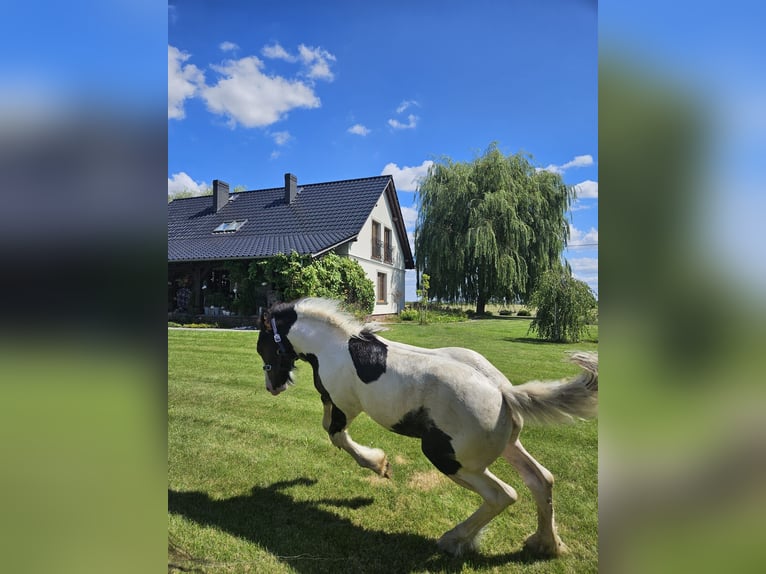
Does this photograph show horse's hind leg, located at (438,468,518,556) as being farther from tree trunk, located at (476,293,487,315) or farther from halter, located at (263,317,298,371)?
halter, located at (263,317,298,371)

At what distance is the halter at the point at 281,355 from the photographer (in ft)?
8.68

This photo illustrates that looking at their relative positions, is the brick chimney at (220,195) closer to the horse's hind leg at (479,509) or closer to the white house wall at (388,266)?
the white house wall at (388,266)

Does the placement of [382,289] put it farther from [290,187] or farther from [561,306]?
[561,306]

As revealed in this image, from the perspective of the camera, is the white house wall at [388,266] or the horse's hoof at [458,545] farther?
the white house wall at [388,266]

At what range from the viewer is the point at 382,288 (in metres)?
2.66

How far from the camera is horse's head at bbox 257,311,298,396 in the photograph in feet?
8.68

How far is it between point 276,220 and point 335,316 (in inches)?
40.5

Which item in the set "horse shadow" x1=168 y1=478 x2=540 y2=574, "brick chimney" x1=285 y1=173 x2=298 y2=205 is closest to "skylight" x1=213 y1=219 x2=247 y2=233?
"brick chimney" x1=285 y1=173 x2=298 y2=205

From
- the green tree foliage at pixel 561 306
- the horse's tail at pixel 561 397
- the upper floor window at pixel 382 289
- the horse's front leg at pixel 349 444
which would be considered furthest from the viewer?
the upper floor window at pixel 382 289

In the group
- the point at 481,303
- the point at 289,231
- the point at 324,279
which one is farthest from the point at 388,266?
the point at 289,231

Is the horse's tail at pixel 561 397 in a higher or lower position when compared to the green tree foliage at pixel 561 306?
lower

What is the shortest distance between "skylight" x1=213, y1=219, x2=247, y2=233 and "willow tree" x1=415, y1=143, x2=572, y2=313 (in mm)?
1626

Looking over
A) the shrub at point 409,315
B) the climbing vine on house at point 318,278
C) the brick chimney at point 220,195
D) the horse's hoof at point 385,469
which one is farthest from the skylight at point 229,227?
the horse's hoof at point 385,469
